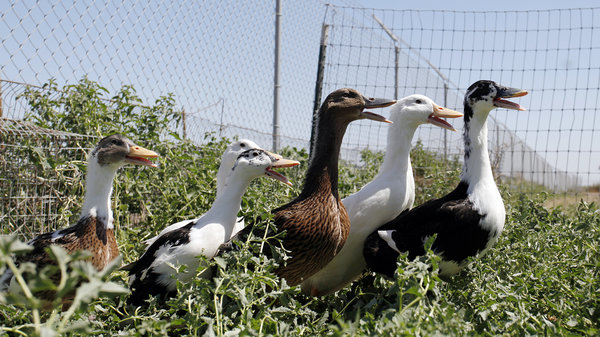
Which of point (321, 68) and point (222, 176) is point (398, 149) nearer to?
point (222, 176)

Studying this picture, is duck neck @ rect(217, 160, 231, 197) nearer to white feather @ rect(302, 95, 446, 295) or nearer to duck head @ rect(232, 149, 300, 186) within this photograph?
duck head @ rect(232, 149, 300, 186)

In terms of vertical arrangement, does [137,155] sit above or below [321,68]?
below

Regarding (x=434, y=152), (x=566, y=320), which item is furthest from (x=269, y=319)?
(x=434, y=152)

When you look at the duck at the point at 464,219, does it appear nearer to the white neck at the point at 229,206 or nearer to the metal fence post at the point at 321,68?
the white neck at the point at 229,206

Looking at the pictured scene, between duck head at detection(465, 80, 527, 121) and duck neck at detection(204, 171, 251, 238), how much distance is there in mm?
1310

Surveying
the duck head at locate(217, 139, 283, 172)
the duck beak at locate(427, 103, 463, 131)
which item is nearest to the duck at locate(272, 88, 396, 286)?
the duck beak at locate(427, 103, 463, 131)

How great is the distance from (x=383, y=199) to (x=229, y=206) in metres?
0.85

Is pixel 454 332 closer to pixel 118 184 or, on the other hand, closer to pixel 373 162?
pixel 118 184

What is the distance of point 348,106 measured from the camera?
2.81 metres

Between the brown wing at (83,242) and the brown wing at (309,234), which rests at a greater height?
the brown wing at (309,234)

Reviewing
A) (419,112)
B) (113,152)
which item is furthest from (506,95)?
(113,152)

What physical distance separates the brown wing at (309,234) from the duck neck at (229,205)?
25 cm

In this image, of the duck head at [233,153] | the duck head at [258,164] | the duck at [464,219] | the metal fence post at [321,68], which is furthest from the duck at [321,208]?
the metal fence post at [321,68]

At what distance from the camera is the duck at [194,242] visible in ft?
7.79
